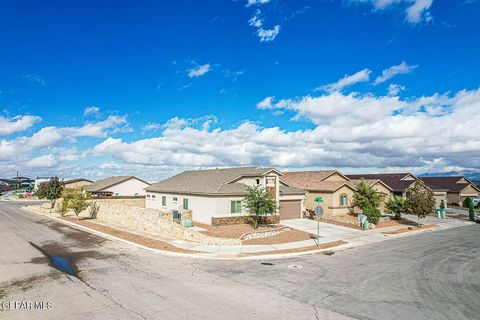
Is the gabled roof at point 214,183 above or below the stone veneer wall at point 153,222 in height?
above

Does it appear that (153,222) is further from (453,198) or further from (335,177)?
(453,198)

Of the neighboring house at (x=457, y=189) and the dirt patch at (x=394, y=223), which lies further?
the neighboring house at (x=457, y=189)

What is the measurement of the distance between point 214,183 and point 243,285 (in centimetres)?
1863

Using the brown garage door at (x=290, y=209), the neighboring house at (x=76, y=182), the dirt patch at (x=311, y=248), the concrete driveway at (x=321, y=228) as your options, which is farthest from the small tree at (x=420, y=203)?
the neighboring house at (x=76, y=182)

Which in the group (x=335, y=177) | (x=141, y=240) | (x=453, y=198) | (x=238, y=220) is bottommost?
(x=141, y=240)

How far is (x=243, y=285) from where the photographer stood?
13.0 meters

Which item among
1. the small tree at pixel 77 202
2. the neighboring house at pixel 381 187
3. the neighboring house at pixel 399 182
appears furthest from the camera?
the neighboring house at pixel 399 182

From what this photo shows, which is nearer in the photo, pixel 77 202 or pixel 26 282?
pixel 26 282

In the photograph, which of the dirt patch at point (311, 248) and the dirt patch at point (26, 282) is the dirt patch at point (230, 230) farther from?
the dirt patch at point (26, 282)

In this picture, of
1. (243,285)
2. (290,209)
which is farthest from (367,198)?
(243,285)

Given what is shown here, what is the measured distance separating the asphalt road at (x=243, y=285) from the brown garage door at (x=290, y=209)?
507 inches

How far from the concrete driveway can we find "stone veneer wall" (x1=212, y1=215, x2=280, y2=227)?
5.11 feet

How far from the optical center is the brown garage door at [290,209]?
33.4 metres

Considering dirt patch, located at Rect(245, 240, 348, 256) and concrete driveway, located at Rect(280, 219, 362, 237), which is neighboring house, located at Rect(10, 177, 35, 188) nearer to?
concrete driveway, located at Rect(280, 219, 362, 237)
